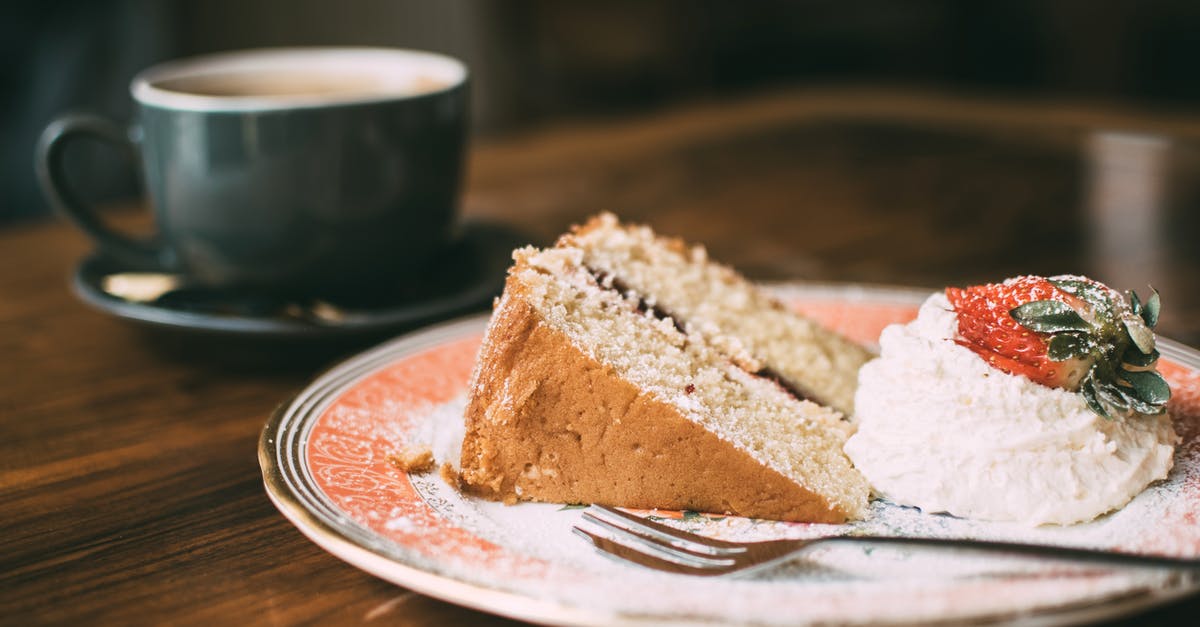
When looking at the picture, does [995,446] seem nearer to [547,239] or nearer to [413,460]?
[413,460]

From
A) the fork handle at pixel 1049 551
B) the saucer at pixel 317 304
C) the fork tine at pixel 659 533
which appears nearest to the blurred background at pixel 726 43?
the saucer at pixel 317 304

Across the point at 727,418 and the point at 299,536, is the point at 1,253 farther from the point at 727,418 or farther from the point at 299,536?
the point at 727,418

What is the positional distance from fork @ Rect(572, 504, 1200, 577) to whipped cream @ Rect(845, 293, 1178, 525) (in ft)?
0.40

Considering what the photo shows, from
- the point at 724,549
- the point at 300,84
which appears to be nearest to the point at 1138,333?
the point at 724,549

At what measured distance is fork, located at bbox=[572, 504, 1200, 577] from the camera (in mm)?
761

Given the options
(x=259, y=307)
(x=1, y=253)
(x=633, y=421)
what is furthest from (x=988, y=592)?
(x=1, y=253)

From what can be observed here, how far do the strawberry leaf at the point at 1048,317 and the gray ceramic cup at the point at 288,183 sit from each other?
0.87 meters

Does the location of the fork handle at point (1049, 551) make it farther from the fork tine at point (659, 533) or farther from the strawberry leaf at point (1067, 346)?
the strawberry leaf at point (1067, 346)

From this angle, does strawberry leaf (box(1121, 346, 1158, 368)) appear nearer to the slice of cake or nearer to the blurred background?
the slice of cake

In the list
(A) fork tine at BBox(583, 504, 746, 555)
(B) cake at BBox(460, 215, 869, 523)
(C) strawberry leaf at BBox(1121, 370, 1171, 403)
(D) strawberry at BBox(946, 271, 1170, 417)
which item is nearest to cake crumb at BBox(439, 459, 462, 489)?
(B) cake at BBox(460, 215, 869, 523)

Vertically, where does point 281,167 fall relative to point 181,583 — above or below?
above

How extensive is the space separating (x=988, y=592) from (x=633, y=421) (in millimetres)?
378

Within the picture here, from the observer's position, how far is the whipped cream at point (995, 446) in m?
0.93

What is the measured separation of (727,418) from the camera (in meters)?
1.07
